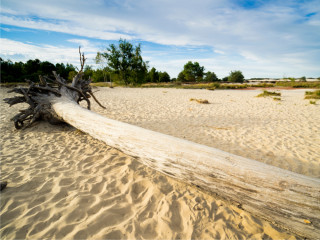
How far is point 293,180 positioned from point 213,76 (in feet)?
183

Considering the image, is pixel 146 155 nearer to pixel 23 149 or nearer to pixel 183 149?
pixel 183 149

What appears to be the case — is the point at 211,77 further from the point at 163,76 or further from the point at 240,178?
the point at 240,178

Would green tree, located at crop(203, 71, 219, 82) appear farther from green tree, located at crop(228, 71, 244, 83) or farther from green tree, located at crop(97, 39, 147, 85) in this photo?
green tree, located at crop(97, 39, 147, 85)

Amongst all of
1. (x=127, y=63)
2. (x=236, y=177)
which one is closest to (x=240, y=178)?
(x=236, y=177)

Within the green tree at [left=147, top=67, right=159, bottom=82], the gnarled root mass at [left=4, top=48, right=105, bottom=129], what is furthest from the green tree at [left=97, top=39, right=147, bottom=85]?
the gnarled root mass at [left=4, top=48, right=105, bottom=129]

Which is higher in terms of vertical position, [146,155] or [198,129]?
[146,155]

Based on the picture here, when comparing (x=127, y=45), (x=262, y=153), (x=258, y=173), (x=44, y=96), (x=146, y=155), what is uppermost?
(x=127, y=45)

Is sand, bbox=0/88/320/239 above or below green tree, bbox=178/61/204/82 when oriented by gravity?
below

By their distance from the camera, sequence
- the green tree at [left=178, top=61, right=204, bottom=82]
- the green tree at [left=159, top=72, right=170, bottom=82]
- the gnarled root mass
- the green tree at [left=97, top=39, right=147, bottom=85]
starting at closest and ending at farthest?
the gnarled root mass → the green tree at [left=97, top=39, right=147, bottom=85] → the green tree at [left=178, top=61, right=204, bottom=82] → the green tree at [left=159, top=72, right=170, bottom=82]

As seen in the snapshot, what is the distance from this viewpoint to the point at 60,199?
1.96 metres

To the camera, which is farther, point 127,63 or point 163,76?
point 163,76

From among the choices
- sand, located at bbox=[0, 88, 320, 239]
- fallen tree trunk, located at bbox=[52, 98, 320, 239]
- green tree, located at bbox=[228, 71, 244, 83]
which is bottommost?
sand, located at bbox=[0, 88, 320, 239]

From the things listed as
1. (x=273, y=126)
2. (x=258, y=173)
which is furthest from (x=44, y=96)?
(x=273, y=126)

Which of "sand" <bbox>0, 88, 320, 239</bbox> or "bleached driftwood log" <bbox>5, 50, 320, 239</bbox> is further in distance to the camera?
"sand" <bbox>0, 88, 320, 239</bbox>
